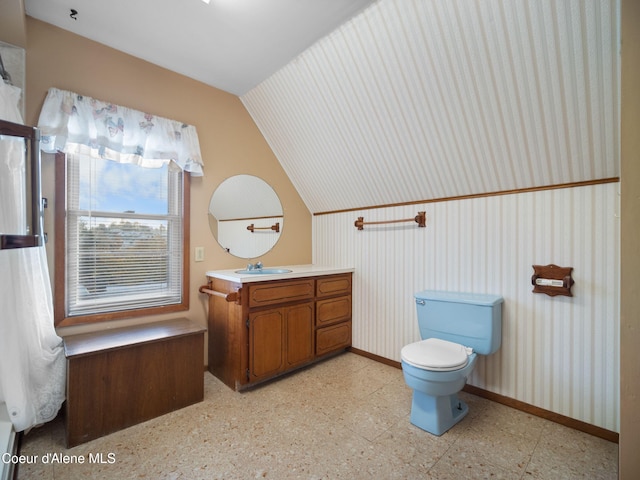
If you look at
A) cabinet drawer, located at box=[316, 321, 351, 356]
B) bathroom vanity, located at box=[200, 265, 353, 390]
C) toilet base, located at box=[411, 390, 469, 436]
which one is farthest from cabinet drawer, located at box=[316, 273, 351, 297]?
toilet base, located at box=[411, 390, 469, 436]

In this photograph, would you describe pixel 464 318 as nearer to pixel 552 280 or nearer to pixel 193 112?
pixel 552 280

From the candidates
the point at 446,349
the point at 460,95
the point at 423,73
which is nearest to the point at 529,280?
the point at 446,349

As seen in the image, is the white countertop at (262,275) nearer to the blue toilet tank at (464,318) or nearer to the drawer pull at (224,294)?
the drawer pull at (224,294)

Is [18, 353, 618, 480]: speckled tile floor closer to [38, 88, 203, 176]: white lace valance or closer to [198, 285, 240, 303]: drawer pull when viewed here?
[198, 285, 240, 303]: drawer pull

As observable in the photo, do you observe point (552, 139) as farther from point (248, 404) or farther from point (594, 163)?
point (248, 404)

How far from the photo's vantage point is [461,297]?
2.21 meters

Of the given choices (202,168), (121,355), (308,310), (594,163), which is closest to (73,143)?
(202,168)

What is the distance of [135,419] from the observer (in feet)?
6.20

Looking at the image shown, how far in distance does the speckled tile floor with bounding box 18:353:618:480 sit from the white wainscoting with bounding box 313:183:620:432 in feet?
0.78

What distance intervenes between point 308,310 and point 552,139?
210 centimetres

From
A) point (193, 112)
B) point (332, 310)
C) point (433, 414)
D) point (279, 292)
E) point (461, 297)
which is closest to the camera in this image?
point (433, 414)

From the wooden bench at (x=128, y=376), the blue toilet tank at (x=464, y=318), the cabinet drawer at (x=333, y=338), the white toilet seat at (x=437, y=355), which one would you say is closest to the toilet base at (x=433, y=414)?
the white toilet seat at (x=437, y=355)

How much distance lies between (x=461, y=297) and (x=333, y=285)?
3.75ft

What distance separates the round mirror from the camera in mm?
2742
